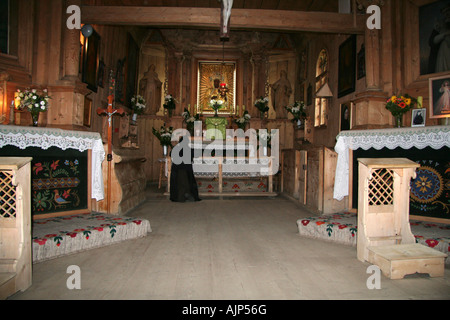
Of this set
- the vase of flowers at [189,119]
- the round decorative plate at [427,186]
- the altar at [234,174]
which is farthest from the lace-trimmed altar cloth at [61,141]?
the vase of flowers at [189,119]

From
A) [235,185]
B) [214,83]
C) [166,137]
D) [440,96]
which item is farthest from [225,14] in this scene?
[214,83]

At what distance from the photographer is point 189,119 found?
10.6 meters

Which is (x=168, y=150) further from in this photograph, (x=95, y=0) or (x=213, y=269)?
(x=213, y=269)

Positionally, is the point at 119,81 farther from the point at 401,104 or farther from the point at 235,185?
the point at 401,104

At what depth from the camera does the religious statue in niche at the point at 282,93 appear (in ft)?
38.4

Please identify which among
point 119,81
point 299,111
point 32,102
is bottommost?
point 32,102

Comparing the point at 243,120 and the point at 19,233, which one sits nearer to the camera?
the point at 19,233

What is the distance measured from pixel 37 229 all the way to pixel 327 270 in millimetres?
3243

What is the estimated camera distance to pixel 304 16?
625cm

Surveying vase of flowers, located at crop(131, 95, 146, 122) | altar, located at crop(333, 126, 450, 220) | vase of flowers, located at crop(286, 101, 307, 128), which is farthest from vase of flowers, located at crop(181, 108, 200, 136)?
altar, located at crop(333, 126, 450, 220)

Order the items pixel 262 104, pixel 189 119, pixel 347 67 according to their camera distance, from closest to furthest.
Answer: pixel 347 67, pixel 189 119, pixel 262 104

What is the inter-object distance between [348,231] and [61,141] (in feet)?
13.3

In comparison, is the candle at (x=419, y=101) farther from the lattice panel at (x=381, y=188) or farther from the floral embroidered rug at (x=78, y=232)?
the floral embroidered rug at (x=78, y=232)

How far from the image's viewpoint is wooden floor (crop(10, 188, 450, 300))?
7.66 ft
